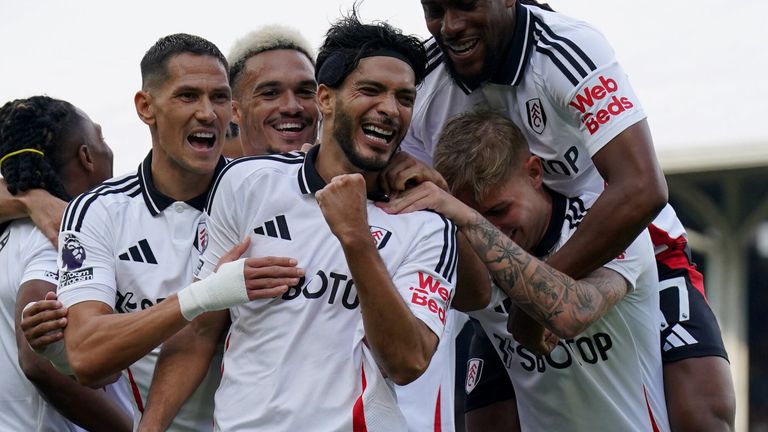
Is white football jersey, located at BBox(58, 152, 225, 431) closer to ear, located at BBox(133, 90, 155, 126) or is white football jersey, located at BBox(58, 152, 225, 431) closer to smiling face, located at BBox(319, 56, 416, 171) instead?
ear, located at BBox(133, 90, 155, 126)

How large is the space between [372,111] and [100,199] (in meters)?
1.18

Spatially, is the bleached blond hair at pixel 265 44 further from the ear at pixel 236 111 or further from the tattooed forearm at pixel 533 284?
the tattooed forearm at pixel 533 284

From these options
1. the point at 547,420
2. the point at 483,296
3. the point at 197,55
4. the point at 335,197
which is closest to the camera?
the point at 335,197

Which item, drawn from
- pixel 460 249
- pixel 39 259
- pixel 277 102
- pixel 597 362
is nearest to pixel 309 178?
pixel 460 249

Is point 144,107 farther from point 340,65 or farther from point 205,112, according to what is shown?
point 340,65

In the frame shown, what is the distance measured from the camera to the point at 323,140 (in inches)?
178

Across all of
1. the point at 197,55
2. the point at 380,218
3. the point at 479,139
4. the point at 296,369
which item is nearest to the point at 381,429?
the point at 296,369

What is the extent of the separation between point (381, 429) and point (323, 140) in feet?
3.64

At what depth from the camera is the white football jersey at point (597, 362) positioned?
204 inches

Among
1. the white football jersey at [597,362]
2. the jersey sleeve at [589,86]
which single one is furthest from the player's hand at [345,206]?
the white football jersey at [597,362]

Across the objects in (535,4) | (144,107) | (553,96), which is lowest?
(144,107)

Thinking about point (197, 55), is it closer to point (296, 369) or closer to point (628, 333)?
point (296, 369)

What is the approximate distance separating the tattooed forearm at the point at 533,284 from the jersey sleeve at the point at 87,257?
1335 millimetres

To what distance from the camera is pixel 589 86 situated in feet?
16.0
